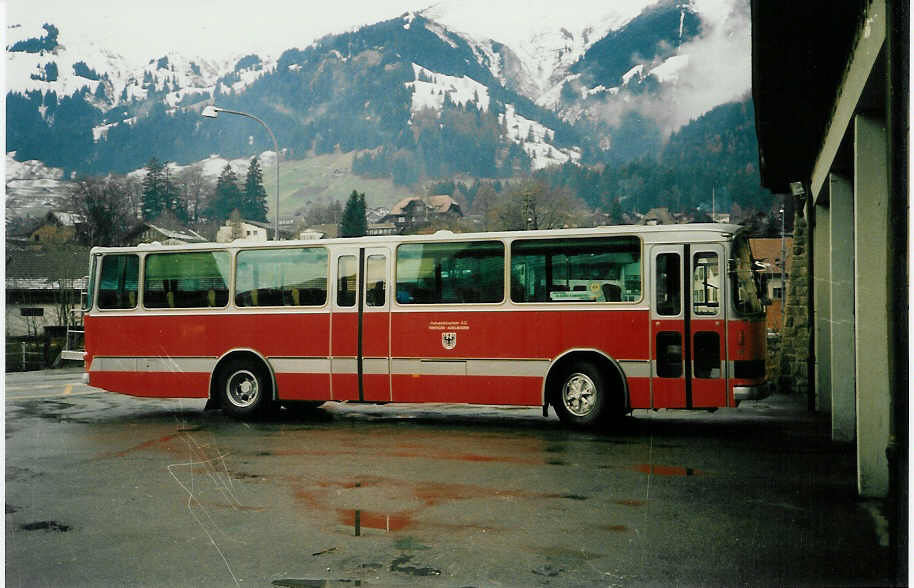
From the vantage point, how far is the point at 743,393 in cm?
893

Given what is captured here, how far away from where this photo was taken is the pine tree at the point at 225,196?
7.01 metres

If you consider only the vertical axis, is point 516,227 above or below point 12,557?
above

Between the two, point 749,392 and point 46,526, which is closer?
point 46,526

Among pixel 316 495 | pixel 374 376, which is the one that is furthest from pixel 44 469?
pixel 374 376

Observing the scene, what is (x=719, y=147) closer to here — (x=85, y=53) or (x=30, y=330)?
(x=85, y=53)

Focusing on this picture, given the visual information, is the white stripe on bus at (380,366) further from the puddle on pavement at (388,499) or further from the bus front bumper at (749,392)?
the puddle on pavement at (388,499)

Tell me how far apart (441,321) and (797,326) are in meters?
4.00

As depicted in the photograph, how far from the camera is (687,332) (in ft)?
30.0

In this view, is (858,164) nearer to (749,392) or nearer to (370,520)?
(749,392)

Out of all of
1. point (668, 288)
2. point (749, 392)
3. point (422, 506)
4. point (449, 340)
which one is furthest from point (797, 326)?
point (422, 506)

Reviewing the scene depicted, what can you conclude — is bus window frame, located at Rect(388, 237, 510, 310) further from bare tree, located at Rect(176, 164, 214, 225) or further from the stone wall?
the stone wall

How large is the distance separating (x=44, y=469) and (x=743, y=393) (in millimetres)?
6443

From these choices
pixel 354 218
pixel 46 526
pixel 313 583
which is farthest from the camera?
pixel 354 218

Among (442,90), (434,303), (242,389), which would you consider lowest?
(242,389)
